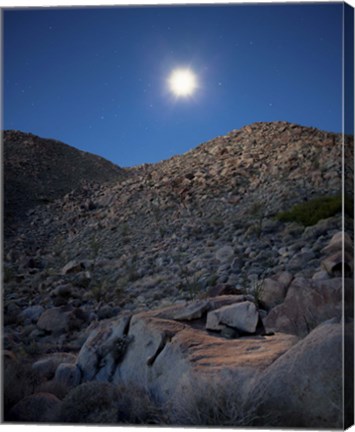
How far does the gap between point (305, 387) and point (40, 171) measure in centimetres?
526

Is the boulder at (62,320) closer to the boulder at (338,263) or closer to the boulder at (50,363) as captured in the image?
the boulder at (50,363)

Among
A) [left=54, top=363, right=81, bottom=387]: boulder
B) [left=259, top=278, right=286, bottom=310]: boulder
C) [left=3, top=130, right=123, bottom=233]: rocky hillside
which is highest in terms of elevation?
[left=3, top=130, right=123, bottom=233]: rocky hillside

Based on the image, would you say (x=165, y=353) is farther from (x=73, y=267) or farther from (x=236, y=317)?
(x=73, y=267)

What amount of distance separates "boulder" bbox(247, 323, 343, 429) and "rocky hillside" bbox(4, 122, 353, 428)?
0.4 inches

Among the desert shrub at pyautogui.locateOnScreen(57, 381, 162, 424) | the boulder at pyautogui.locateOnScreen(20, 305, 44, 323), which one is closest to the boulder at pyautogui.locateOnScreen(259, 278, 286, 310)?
the desert shrub at pyautogui.locateOnScreen(57, 381, 162, 424)

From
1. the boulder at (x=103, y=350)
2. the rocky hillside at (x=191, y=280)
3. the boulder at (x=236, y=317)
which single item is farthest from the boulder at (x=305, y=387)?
the boulder at (x=103, y=350)

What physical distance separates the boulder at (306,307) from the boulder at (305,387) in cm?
65

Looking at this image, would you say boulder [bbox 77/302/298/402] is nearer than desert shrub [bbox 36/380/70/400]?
Yes

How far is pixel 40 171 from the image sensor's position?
24.8 feet

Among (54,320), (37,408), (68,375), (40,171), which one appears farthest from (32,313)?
(40,171)

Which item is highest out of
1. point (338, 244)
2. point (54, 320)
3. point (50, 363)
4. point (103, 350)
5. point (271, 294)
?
point (338, 244)

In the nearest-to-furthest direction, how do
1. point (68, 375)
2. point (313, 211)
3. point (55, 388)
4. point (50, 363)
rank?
point (55, 388), point (68, 375), point (50, 363), point (313, 211)

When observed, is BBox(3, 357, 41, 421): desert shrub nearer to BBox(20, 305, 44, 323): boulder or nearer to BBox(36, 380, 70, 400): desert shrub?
BBox(36, 380, 70, 400): desert shrub

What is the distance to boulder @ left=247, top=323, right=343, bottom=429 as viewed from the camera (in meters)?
3.38
